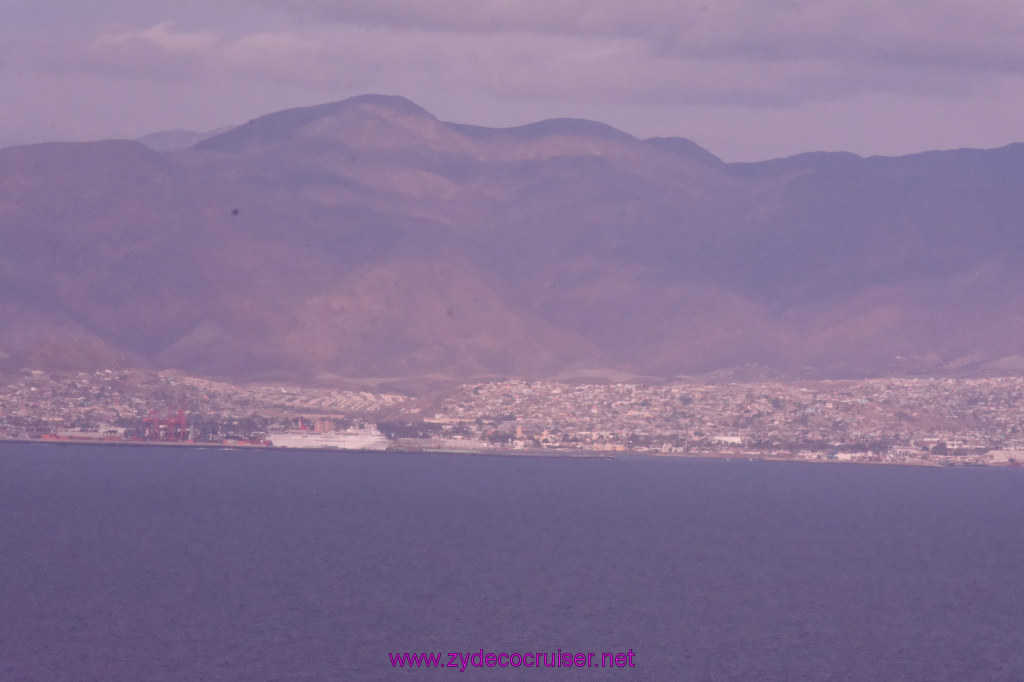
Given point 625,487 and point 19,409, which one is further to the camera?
point 19,409

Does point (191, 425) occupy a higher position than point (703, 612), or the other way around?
point (191, 425)

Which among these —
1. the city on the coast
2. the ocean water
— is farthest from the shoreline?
the ocean water

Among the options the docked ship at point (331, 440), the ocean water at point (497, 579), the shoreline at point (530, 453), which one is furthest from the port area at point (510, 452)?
the ocean water at point (497, 579)

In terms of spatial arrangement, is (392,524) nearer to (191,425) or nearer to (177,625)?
(177,625)

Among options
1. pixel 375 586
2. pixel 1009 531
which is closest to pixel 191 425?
pixel 1009 531

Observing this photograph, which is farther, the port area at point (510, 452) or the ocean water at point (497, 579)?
the port area at point (510, 452)

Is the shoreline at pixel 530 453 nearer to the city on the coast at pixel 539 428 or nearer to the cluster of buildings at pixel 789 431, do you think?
the city on the coast at pixel 539 428
